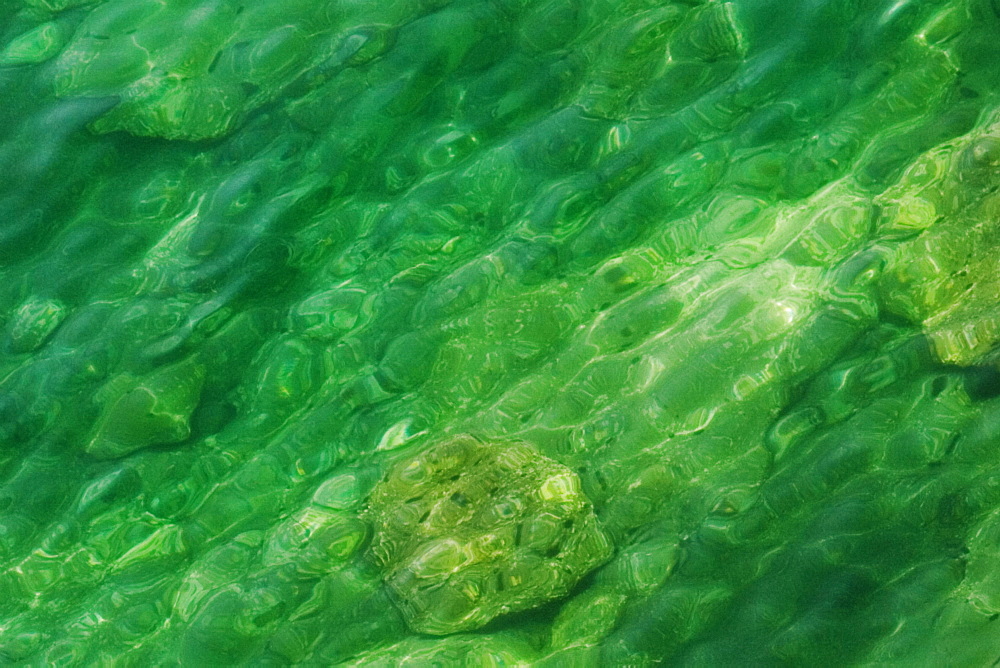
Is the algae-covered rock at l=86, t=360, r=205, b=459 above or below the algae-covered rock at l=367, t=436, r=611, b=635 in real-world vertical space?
above

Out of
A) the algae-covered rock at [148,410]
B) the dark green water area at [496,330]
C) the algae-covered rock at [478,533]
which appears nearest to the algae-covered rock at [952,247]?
the dark green water area at [496,330]

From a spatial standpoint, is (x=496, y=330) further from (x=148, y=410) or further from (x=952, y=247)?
(x=952, y=247)

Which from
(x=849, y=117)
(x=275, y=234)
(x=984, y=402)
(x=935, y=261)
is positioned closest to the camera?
(x=984, y=402)

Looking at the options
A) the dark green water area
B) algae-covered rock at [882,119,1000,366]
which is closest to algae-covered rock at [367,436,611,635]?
the dark green water area

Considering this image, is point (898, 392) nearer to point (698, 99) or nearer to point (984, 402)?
point (984, 402)

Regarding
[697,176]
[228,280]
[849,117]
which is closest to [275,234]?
[228,280]

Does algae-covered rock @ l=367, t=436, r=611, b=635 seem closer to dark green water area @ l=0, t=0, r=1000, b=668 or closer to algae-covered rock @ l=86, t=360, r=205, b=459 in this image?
dark green water area @ l=0, t=0, r=1000, b=668

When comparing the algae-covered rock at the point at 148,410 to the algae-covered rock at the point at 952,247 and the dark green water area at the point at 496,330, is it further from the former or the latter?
the algae-covered rock at the point at 952,247
